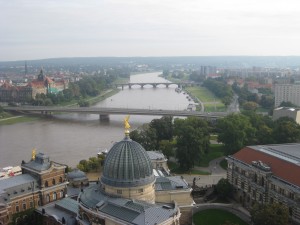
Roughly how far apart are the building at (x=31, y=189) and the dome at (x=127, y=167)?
1237cm

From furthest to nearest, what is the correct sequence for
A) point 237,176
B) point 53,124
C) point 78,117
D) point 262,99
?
point 262,99 < point 78,117 < point 53,124 < point 237,176

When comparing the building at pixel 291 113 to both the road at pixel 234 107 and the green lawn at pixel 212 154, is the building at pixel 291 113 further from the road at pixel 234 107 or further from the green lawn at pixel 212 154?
the road at pixel 234 107

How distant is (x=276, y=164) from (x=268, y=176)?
175cm

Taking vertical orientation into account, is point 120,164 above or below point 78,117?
→ above

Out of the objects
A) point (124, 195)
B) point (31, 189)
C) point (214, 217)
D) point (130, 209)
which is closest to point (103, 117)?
point (31, 189)

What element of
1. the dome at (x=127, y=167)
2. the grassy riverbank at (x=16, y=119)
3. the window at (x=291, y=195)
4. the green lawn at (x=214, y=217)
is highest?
the dome at (x=127, y=167)

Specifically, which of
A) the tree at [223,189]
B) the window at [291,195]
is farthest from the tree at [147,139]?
the window at [291,195]

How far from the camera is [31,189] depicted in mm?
45438

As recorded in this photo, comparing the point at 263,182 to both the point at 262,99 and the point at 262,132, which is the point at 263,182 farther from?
the point at 262,99

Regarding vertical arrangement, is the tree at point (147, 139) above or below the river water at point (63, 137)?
above

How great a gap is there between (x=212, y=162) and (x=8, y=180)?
3561cm

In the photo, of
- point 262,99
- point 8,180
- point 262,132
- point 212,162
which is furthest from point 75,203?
point 262,99

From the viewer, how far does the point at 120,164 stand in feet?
114

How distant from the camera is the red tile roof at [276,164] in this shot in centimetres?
4241
